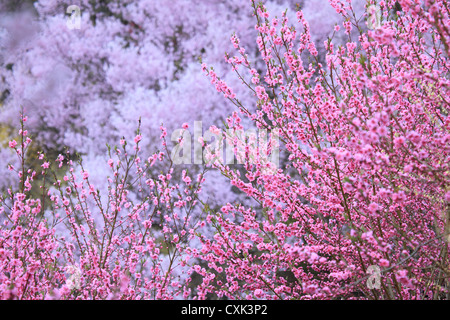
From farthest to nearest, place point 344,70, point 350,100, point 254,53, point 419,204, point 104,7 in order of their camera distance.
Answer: point 104,7 < point 254,53 < point 344,70 < point 419,204 < point 350,100

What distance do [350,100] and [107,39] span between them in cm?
425

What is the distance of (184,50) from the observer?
4.87m

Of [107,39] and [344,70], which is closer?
[344,70]

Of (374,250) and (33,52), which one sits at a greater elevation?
(33,52)

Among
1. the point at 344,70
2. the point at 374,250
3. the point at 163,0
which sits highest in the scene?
the point at 163,0

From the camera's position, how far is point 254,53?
479cm

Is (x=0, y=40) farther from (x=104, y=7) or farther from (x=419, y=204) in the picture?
(x=419, y=204)
